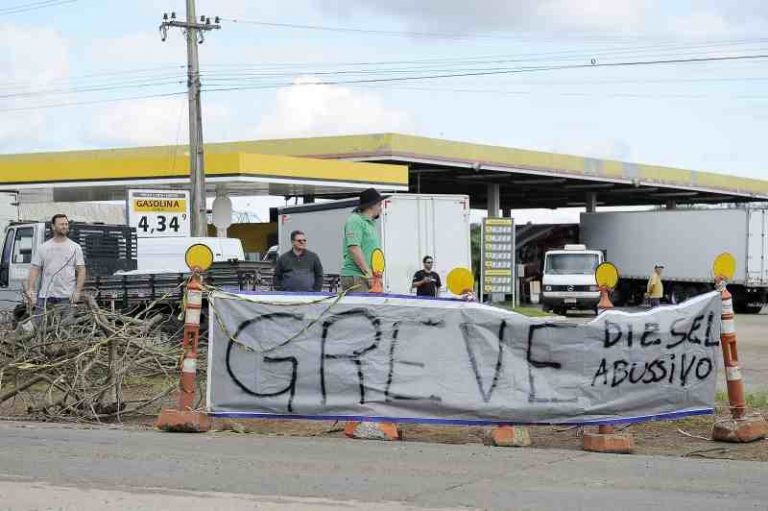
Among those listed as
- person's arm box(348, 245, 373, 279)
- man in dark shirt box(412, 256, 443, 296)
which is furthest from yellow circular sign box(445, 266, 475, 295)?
man in dark shirt box(412, 256, 443, 296)

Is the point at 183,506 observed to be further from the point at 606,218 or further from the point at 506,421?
the point at 606,218

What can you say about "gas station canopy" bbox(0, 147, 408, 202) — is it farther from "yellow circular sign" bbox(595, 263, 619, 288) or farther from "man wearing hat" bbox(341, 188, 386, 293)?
"yellow circular sign" bbox(595, 263, 619, 288)

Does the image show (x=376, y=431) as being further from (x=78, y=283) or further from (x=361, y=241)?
(x=78, y=283)

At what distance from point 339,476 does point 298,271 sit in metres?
6.21

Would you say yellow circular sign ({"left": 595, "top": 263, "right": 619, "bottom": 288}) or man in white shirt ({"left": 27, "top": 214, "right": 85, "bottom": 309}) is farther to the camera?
man in white shirt ({"left": 27, "top": 214, "right": 85, "bottom": 309})

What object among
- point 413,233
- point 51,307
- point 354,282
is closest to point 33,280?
point 51,307

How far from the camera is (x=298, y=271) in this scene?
44.2 ft

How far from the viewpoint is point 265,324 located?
30.7 ft

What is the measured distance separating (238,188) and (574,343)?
2965cm

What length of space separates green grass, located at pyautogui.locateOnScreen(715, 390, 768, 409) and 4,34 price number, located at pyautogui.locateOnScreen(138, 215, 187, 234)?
20.1 meters

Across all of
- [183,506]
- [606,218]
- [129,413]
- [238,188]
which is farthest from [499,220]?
[183,506]

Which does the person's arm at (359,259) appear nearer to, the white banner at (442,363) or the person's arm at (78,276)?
the white banner at (442,363)

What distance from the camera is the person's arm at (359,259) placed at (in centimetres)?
1120

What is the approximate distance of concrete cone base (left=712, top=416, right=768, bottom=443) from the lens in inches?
357
